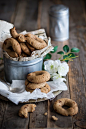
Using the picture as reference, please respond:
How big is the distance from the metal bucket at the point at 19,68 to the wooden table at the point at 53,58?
0.19 m

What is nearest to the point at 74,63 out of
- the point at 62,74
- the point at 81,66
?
the point at 81,66

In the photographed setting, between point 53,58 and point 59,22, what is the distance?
0.58 meters

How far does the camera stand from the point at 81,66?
1.90 metres

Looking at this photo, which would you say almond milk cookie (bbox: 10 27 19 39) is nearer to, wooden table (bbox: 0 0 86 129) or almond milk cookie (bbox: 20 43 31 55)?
almond milk cookie (bbox: 20 43 31 55)

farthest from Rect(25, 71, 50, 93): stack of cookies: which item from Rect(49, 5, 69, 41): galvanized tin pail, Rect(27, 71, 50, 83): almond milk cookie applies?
Rect(49, 5, 69, 41): galvanized tin pail

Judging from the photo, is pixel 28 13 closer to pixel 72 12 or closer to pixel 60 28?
pixel 72 12

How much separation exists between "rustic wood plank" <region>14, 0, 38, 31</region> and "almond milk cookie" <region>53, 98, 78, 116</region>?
1608 millimetres

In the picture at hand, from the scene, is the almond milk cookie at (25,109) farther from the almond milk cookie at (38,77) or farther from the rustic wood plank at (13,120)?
the almond milk cookie at (38,77)

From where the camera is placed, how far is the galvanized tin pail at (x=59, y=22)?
2.38 metres

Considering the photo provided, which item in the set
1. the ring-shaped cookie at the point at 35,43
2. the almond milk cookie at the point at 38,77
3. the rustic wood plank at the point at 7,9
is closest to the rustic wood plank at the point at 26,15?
the rustic wood plank at the point at 7,9

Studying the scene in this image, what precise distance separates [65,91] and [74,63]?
53 centimetres

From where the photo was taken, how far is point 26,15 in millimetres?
3221

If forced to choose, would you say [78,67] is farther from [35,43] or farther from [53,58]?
[35,43]

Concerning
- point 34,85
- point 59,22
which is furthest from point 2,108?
point 59,22
